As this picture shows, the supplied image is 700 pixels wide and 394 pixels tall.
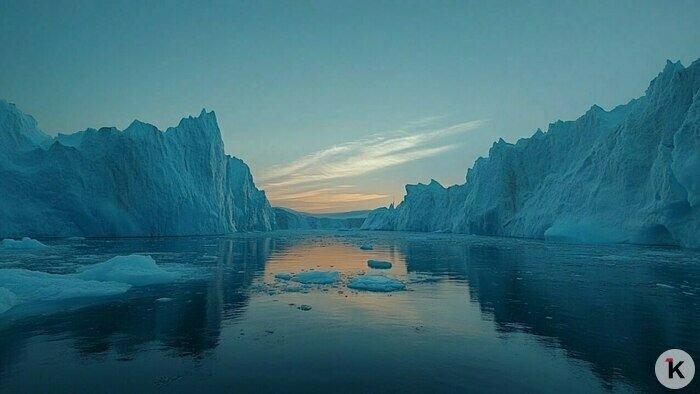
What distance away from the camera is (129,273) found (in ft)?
48.1

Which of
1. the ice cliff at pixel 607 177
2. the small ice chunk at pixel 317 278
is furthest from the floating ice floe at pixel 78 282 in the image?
the ice cliff at pixel 607 177

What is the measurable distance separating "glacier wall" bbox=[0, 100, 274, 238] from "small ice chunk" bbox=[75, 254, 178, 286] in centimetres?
3766

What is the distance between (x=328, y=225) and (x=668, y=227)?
155 metres

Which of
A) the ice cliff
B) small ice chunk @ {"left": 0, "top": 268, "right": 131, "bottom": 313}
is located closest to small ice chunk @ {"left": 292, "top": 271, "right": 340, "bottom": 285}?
small ice chunk @ {"left": 0, "top": 268, "right": 131, "bottom": 313}

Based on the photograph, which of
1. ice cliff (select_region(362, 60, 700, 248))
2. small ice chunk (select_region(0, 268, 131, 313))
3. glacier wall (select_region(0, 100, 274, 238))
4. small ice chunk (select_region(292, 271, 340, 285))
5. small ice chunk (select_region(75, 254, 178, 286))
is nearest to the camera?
small ice chunk (select_region(0, 268, 131, 313))

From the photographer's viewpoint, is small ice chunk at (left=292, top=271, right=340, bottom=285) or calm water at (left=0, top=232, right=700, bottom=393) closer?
calm water at (left=0, top=232, right=700, bottom=393)

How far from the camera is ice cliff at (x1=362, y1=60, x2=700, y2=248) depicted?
1286 inches

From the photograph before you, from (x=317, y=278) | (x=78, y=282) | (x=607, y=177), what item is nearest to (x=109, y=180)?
(x=78, y=282)

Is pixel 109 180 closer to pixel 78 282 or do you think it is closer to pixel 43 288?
pixel 78 282

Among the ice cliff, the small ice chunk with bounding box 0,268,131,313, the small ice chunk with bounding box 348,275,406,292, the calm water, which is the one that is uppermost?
the ice cliff

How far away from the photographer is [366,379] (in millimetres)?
6098

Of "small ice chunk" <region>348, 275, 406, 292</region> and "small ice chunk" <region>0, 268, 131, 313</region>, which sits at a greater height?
"small ice chunk" <region>0, 268, 131, 313</region>

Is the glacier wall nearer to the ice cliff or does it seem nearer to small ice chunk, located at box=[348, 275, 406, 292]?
small ice chunk, located at box=[348, 275, 406, 292]

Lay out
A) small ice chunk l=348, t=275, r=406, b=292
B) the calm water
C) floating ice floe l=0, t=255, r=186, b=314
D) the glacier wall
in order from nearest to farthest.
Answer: the calm water < floating ice floe l=0, t=255, r=186, b=314 < small ice chunk l=348, t=275, r=406, b=292 < the glacier wall
